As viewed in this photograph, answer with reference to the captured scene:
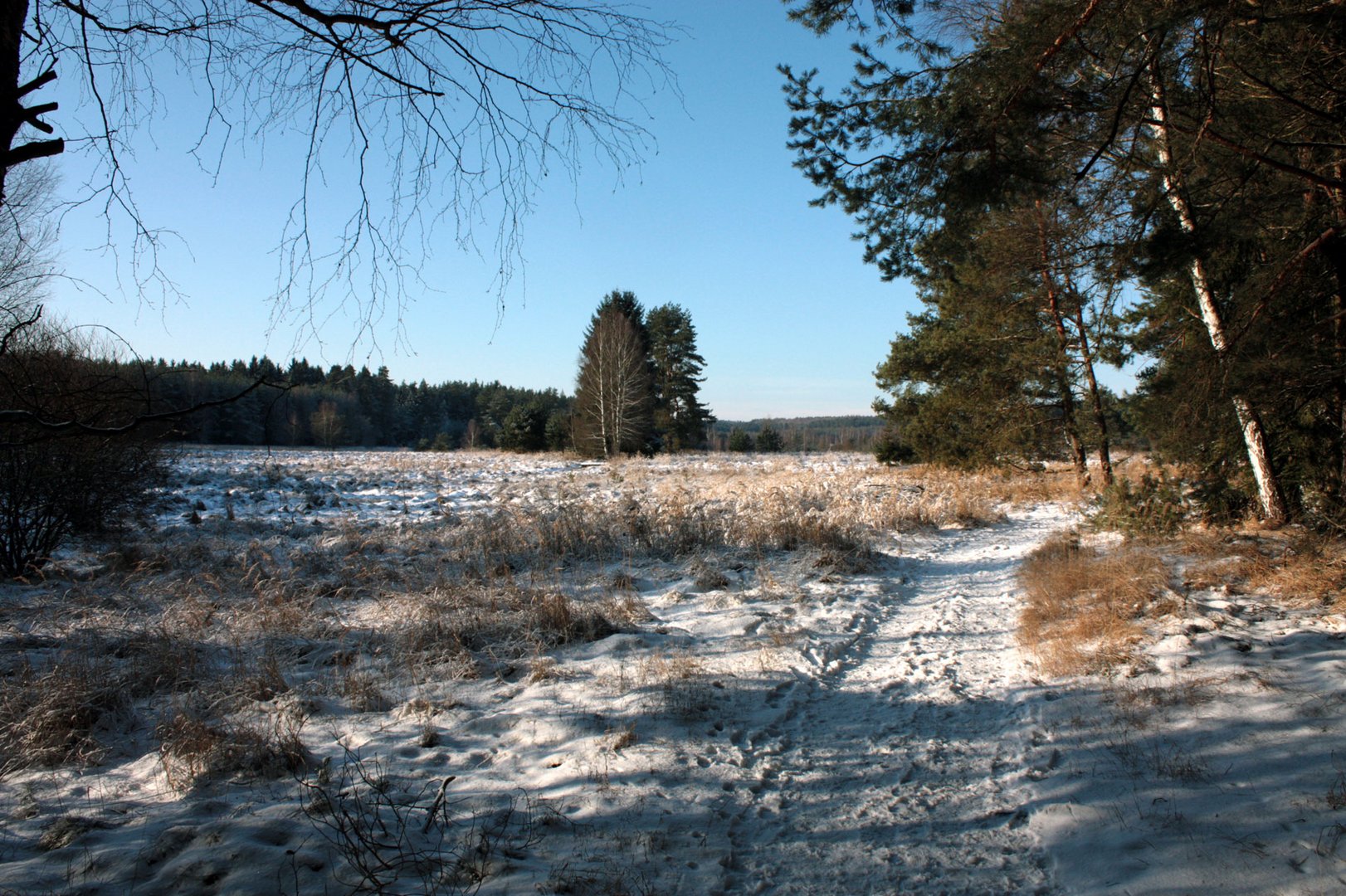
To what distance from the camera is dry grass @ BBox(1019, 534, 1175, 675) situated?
4.52m

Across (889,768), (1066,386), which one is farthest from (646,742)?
(1066,386)

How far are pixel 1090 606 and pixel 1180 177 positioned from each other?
140 inches

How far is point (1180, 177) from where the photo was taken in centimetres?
527

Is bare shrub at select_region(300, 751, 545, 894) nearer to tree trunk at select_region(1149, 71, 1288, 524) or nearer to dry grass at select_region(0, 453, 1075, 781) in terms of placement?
dry grass at select_region(0, 453, 1075, 781)

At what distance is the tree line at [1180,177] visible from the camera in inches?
176

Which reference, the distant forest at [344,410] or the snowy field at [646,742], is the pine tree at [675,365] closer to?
the distant forest at [344,410]

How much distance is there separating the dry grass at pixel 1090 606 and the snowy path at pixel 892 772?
262 millimetres

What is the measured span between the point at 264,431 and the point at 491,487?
1504cm

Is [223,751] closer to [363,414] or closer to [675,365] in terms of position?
[675,365]

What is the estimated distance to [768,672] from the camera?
4.71m

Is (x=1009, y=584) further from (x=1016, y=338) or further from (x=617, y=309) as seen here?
(x=617, y=309)

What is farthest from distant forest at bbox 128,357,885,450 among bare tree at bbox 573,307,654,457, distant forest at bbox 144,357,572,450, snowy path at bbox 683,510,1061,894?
bare tree at bbox 573,307,654,457

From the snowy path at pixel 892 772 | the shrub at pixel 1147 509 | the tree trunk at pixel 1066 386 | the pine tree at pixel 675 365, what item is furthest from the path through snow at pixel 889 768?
the pine tree at pixel 675 365

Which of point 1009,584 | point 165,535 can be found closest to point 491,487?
point 165,535
